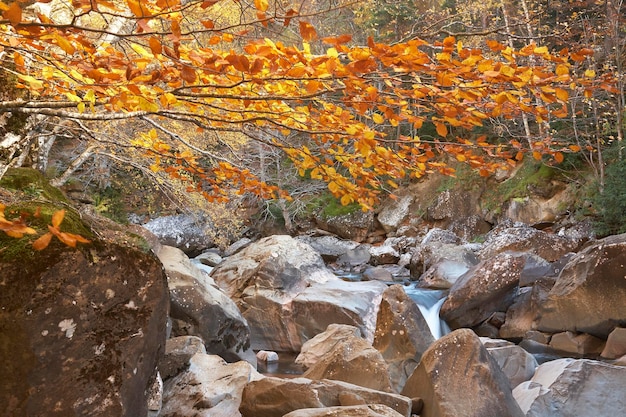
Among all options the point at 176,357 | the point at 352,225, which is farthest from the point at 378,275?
the point at 176,357

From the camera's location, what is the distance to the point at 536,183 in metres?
18.3

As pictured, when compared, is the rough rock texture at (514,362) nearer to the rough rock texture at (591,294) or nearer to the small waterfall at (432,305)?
the rough rock texture at (591,294)

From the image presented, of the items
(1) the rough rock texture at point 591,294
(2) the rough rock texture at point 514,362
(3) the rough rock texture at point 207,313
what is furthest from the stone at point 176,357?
(1) the rough rock texture at point 591,294

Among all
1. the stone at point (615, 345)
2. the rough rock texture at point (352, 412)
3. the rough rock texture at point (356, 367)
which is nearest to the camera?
the rough rock texture at point (352, 412)

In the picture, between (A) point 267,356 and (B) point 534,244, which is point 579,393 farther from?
(B) point 534,244

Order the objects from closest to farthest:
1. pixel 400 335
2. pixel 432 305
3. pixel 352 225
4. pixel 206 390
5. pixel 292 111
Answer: pixel 292 111 → pixel 206 390 → pixel 400 335 → pixel 432 305 → pixel 352 225

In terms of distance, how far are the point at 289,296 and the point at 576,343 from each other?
4706 mm

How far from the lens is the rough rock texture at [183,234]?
19.6 metres

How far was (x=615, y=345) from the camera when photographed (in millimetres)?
7836

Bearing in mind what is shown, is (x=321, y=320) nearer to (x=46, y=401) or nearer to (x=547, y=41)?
(x=46, y=401)

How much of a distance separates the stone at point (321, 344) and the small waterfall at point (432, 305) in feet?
8.84

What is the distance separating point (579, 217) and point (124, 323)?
48.2 ft

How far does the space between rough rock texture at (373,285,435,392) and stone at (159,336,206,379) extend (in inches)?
105

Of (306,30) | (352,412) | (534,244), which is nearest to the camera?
(306,30)
